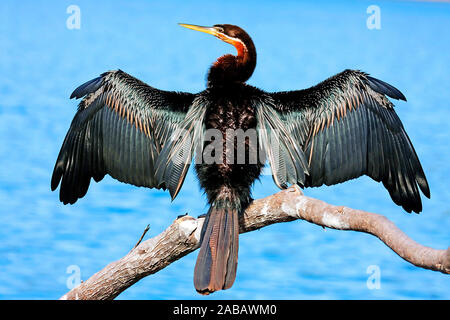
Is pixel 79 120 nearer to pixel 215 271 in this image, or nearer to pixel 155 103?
pixel 155 103

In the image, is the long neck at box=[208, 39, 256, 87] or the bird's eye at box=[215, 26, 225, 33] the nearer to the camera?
the long neck at box=[208, 39, 256, 87]

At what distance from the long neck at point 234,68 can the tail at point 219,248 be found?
2.47ft

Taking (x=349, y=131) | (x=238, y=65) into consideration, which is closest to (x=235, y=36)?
(x=238, y=65)

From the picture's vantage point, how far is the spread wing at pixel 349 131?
11.4 feet

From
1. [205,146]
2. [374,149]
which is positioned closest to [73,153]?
[205,146]

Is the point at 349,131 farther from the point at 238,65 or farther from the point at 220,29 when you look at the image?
the point at 220,29

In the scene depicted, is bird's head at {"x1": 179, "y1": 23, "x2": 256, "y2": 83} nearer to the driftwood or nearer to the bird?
the bird

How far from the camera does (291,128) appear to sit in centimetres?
348

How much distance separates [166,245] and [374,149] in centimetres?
133

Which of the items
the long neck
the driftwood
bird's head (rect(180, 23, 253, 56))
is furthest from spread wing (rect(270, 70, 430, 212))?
the driftwood

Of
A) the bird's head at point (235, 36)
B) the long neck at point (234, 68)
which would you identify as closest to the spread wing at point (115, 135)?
the long neck at point (234, 68)

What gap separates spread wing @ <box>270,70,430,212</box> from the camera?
137 inches

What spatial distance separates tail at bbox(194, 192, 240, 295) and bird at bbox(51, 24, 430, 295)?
0.01 metres

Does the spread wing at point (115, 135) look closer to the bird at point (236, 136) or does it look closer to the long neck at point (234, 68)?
the bird at point (236, 136)
